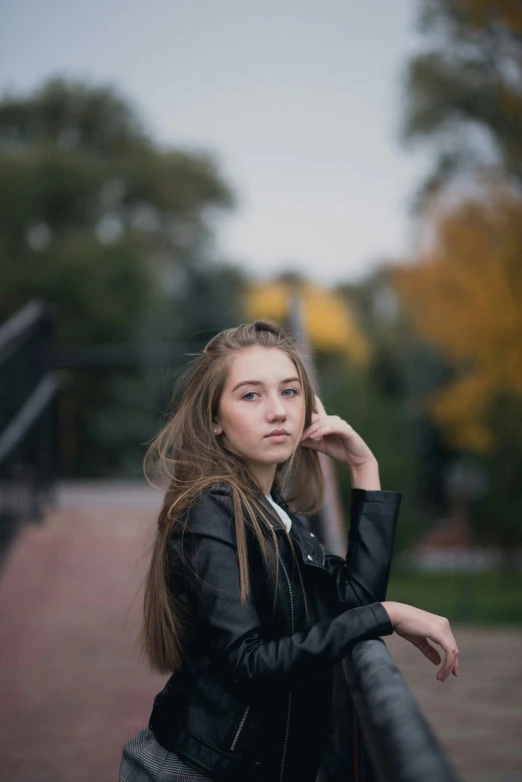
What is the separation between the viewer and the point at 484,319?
725 inches

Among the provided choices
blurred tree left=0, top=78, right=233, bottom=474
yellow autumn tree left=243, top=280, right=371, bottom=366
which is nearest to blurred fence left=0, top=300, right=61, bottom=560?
blurred tree left=0, top=78, right=233, bottom=474

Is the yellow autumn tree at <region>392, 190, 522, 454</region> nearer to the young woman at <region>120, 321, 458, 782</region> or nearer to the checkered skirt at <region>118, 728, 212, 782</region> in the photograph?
the young woman at <region>120, 321, 458, 782</region>

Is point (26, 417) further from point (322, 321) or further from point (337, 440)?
point (322, 321)

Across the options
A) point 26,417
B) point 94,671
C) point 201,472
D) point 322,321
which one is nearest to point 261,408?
point 201,472

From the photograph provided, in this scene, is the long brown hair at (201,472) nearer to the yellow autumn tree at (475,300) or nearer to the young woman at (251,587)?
the young woman at (251,587)

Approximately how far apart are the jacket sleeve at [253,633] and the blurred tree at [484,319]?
16.4m

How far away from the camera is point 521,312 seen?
57.9 feet

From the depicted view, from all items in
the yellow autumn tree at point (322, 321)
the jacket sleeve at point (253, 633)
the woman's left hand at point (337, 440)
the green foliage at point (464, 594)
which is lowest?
the green foliage at point (464, 594)

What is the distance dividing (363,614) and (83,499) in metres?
4.97

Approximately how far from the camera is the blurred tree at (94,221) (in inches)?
941

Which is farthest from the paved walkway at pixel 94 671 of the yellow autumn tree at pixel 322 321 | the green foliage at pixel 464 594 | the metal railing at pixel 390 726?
the yellow autumn tree at pixel 322 321

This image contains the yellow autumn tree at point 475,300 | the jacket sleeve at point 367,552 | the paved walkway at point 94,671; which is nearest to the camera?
the jacket sleeve at point 367,552

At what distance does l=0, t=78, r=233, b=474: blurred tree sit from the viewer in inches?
941

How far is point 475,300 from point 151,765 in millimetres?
17851
